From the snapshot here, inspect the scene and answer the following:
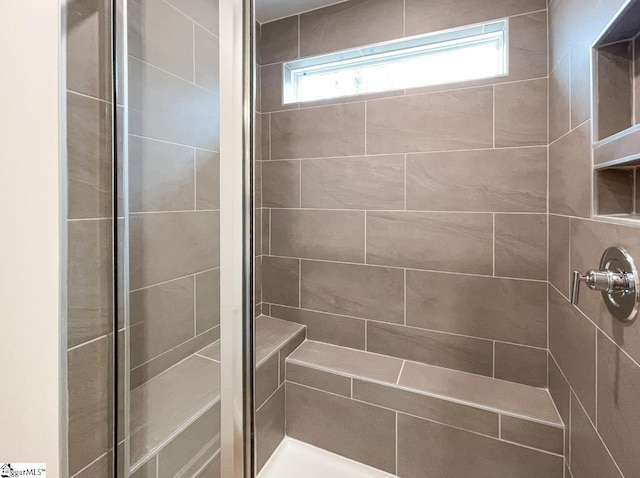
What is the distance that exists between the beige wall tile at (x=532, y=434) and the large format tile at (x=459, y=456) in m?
0.03

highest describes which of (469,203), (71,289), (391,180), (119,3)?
(119,3)

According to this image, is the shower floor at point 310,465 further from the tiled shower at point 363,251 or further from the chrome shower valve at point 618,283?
the chrome shower valve at point 618,283

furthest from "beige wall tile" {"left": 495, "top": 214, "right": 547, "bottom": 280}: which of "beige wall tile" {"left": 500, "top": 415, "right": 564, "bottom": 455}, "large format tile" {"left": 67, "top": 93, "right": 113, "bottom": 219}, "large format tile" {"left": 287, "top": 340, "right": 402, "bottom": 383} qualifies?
"large format tile" {"left": 67, "top": 93, "right": 113, "bottom": 219}

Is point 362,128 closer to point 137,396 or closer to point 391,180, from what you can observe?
point 391,180

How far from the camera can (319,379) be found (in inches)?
53.4

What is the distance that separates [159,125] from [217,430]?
2.36 ft

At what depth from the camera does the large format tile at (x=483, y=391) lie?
1.08m

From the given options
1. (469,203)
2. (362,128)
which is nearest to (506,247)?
(469,203)

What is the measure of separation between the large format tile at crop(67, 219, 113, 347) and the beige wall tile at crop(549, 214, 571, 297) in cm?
137

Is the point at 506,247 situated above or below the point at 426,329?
above

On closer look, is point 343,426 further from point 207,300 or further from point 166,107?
point 166,107

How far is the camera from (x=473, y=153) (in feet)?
4.24

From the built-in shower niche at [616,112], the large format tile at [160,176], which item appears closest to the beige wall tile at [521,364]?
the built-in shower niche at [616,112]

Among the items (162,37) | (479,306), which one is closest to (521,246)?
(479,306)
